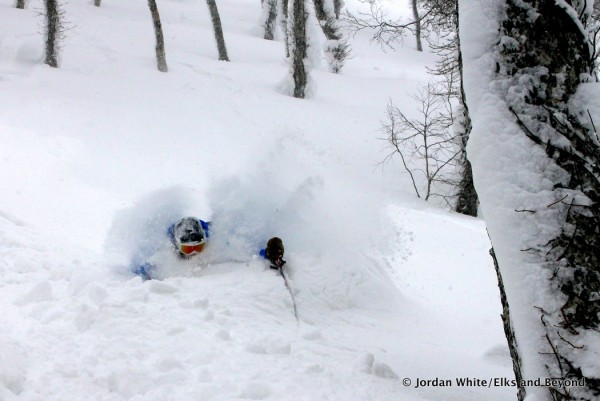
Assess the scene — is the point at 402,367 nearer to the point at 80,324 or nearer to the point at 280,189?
the point at 80,324

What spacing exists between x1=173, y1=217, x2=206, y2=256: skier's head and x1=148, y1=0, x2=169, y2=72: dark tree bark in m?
12.0

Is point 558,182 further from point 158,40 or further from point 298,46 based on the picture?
point 158,40

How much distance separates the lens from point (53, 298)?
394 centimetres

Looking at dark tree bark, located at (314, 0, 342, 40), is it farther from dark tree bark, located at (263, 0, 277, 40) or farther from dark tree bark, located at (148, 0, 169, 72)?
dark tree bark, located at (148, 0, 169, 72)

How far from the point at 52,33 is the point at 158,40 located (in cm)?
332

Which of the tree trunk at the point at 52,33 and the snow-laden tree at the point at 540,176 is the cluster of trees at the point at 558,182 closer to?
the snow-laden tree at the point at 540,176

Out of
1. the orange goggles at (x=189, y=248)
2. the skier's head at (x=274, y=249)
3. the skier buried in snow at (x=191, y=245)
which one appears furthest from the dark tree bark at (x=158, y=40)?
the skier's head at (x=274, y=249)

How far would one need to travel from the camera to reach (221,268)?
536cm

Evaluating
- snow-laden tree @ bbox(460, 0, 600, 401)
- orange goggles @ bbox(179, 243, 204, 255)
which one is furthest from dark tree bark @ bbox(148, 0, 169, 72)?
snow-laden tree @ bbox(460, 0, 600, 401)

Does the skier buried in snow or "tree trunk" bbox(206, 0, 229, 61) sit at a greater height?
the skier buried in snow

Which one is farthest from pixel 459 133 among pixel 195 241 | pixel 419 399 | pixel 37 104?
pixel 37 104

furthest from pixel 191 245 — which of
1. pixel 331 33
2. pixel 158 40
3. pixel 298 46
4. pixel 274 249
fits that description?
pixel 331 33

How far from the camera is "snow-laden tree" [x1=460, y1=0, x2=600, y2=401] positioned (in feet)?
7.14

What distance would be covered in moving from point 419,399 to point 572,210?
1677 millimetres
